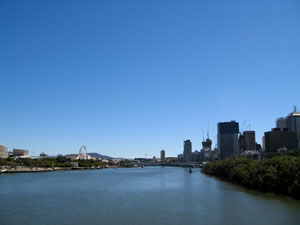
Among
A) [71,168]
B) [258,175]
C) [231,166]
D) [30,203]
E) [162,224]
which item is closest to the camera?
[162,224]

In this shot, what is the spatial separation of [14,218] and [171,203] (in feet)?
65.3

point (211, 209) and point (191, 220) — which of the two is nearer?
point (191, 220)

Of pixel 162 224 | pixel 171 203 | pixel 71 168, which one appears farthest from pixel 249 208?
pixel 71 168

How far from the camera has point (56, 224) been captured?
1205 inches

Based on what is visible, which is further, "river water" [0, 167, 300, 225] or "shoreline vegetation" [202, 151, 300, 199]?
"shoreline vegetation" [202, 151, 300, 199]

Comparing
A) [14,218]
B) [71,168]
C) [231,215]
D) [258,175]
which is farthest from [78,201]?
[71,168]

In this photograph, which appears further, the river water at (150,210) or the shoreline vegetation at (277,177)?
the shoreline vegetation at (277,177)

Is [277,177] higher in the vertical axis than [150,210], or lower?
higher

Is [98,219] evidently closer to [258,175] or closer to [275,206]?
[275,206]

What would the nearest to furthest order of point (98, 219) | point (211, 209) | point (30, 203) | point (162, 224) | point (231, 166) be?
point (162, 224), point (98, 219), point (211, 209), point (30, 203), point (231, 166)

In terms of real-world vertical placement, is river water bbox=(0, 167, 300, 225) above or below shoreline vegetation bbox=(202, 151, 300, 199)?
below

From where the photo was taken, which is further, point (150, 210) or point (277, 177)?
point (277, 177)

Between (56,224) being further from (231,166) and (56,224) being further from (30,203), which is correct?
(231,166)

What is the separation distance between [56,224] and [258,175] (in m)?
38.1
